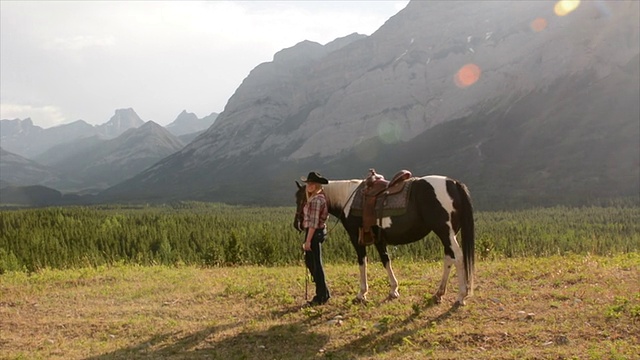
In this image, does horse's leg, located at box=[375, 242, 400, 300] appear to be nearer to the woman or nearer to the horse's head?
the woman

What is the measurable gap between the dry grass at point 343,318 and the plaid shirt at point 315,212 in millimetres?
1978

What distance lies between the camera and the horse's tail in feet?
32.9

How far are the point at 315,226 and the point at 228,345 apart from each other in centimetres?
332

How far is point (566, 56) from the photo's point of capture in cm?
19588

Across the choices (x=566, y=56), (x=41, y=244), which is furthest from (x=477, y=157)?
(x=41, y=244)

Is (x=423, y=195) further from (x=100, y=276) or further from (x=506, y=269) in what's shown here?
(x=100, y=276)

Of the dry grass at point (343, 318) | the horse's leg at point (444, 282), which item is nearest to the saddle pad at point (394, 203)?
the horse's leg at point (444, 282)

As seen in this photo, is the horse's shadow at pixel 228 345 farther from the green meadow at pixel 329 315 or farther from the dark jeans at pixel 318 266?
the dark jeans at pixel 318 266

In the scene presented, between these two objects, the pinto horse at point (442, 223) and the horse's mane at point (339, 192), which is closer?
the pinto horse at point (442, 223)

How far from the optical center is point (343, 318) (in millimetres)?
9789

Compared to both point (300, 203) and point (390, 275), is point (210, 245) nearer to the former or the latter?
point (300, 203)

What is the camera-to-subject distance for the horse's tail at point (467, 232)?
10016mm

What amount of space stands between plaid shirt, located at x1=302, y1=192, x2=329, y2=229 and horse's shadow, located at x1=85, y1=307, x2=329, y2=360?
90.7 inches

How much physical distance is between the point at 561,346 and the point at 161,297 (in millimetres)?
10046
